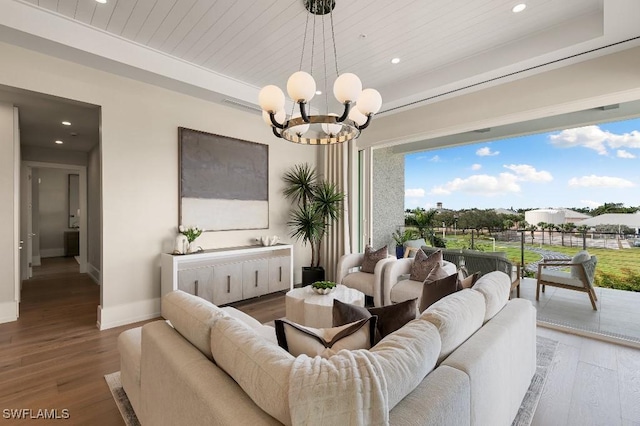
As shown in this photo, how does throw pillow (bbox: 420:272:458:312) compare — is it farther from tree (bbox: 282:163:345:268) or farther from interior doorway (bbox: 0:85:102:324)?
interior doorway (bbox: 0:85:102:324)

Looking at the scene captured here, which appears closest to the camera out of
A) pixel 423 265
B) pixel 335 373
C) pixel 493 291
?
pixel 335 373

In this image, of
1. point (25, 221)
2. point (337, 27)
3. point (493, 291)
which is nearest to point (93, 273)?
point (25, 221)

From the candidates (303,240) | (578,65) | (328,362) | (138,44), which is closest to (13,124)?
(138,44)

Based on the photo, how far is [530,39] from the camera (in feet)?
9.95

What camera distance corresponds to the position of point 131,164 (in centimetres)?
361

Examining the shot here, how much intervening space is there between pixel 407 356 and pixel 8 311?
15.4ft

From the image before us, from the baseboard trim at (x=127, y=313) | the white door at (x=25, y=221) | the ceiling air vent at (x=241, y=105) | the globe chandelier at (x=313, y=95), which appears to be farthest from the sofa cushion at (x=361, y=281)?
the white door at (x=25, y=221)

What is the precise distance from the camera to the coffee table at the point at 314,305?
290cm

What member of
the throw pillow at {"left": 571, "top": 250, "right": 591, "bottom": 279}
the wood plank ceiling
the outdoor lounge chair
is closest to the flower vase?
the wood plank ceiling

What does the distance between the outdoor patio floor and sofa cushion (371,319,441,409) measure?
3168 millimetres

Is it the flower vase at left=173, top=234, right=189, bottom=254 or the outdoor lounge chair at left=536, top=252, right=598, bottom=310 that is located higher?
the flower vase at left=173, top=234, right=189, bottom=254

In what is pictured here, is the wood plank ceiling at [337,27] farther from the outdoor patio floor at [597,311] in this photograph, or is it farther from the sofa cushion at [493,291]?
the outdoor patio floor at [597,311]

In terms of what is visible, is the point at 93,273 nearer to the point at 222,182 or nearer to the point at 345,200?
the point at 222,182

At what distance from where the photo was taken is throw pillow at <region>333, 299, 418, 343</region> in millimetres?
1534
